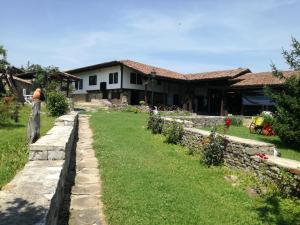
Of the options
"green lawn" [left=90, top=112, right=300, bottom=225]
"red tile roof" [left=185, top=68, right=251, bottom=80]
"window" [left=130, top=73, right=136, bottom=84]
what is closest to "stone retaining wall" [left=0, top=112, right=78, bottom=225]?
"green lawn" [left=90, top=112, right=300, bottom=225]

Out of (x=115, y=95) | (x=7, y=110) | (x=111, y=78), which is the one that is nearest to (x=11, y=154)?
(x=7, y=110)

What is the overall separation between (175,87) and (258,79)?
11.6 metres

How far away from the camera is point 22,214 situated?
11.0 feet

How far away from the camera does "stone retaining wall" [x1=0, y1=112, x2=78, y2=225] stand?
11.0 ft

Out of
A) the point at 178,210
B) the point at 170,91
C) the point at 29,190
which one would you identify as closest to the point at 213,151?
the point at 178,210

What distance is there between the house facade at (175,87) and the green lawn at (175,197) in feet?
71.4

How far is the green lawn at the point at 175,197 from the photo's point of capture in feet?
17.8

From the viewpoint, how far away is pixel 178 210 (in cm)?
561

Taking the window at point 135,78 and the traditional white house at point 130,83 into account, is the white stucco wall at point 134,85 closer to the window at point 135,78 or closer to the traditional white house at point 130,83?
the traditional white house at point 130,83

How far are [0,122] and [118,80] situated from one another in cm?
2167

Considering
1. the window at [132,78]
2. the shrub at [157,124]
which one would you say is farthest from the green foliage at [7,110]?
the window at [132,78]

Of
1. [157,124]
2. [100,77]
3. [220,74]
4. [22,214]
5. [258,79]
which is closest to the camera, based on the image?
[22,214]

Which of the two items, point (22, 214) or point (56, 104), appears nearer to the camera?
point (22, 214)

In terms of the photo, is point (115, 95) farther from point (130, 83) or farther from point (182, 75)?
point (182, 75)
